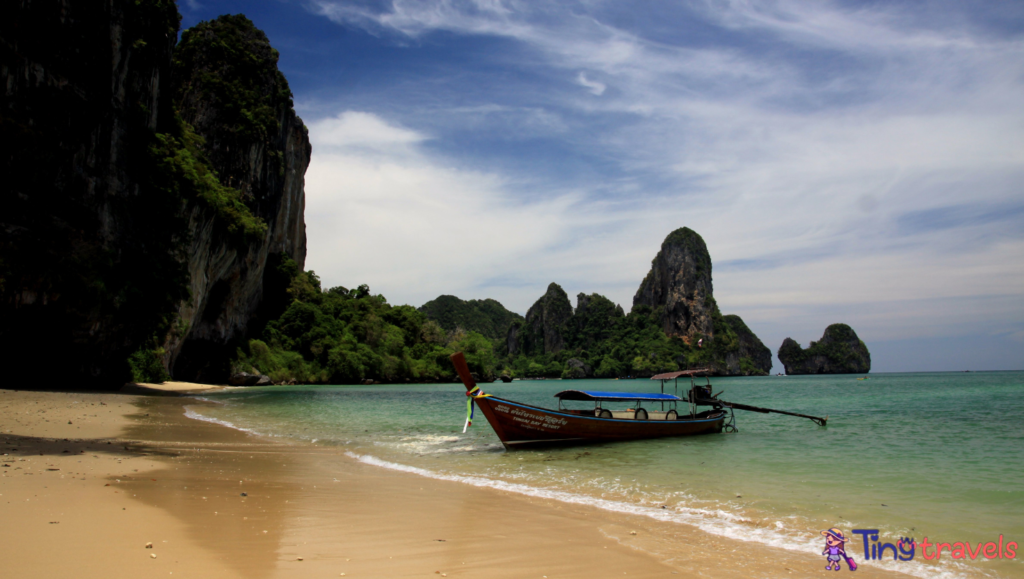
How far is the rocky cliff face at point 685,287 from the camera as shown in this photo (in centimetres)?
11656

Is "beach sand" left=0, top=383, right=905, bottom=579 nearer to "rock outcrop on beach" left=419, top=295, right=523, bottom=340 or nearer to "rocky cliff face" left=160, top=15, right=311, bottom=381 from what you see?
"rocky cliff face" left=160, top=15, right=311, bottom=381

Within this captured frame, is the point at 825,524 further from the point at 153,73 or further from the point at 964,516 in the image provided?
the point at 153,73

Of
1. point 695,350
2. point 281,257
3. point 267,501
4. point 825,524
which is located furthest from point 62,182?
point 695,350

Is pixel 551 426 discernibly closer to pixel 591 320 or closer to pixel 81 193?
pixel 81 193

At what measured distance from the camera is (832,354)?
413ft

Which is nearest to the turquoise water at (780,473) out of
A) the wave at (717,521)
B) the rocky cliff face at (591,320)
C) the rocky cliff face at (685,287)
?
the wave at (717,521)

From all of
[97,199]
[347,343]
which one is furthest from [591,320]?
[97,199]

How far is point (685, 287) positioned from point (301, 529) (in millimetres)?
120443

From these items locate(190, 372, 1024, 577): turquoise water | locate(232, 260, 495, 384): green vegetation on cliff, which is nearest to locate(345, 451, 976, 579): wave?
locate(190, 372, 1024, 577): turquoise water

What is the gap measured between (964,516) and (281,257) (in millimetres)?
65414

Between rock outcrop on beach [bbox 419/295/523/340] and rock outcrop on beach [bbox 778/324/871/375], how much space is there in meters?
71.4

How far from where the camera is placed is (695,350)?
109 meters

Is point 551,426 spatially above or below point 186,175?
below

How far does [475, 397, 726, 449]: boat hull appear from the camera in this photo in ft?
41.7
